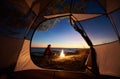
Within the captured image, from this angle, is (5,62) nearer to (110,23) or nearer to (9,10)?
(9,10)

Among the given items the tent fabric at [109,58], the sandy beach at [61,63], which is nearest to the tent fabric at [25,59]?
the sandy beach at [61,63]

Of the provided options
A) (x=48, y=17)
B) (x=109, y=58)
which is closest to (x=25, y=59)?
(x=48, y=17)

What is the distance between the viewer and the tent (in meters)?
3.95

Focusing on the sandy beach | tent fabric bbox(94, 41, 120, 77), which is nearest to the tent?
tent fabric bbox(94, 41, 120, 77)

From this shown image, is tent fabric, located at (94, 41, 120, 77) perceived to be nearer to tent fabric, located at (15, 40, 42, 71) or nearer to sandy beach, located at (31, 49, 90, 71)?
sandy beach, located at (31, 49, 90, 71)

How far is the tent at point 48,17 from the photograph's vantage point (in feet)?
13.0

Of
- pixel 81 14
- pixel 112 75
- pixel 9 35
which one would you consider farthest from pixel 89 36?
pixel 9 35

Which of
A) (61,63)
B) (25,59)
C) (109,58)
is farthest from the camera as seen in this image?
(61,63)

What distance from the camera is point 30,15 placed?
4.70 meters

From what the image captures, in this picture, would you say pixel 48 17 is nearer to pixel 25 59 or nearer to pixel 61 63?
pixel 25 59

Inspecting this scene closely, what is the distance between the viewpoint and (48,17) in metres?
5.20

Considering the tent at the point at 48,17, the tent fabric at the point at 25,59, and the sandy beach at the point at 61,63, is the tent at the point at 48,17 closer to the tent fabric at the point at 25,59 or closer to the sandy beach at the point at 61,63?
the tent fabric at the point at 25,59

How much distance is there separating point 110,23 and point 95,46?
100 cm

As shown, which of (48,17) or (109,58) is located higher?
(48,17)
